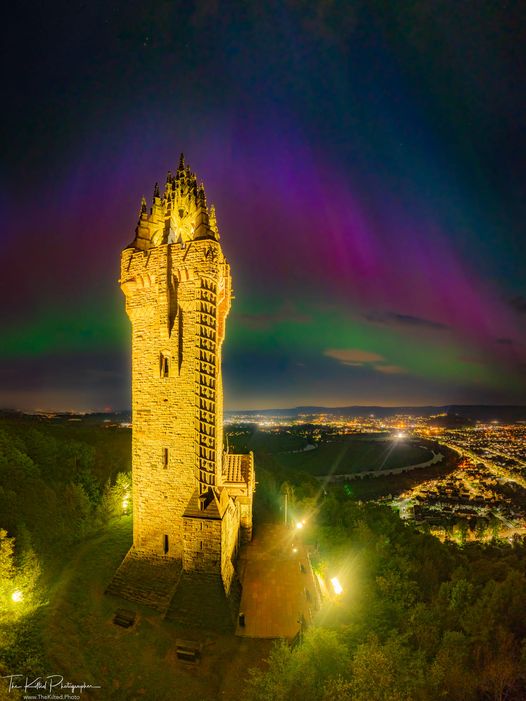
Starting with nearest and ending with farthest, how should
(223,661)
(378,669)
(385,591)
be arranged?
1. (378,669)
2. (223,661)
3. (385,591)

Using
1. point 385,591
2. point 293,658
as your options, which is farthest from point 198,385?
point 385,591

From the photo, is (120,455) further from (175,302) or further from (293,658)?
(293,658)

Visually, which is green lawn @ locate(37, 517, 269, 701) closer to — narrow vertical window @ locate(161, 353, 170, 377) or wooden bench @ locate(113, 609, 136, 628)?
wooden bench @ locate(113, 609, 136, 628)

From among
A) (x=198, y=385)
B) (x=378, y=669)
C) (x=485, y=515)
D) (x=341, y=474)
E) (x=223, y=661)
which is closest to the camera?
(x=378, y=669)

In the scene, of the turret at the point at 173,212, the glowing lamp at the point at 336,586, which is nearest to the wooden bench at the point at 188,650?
the glowing lamp at the point at 336,586

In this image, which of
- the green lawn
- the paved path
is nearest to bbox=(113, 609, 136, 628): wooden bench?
the green lawn

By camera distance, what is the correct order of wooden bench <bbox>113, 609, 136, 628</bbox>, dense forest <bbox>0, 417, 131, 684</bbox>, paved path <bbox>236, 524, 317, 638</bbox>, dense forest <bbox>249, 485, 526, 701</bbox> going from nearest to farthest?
1. dense forest <bbox>249, 485, 526, 701</bbox>
2. dense forest <bbox>0, 417, 131, 684</bbox>
3. wooden bench <bbox>113, 609, 136, 628</bbox>
4. paved path <bbox>236, 524, 317, 638</bbox>
